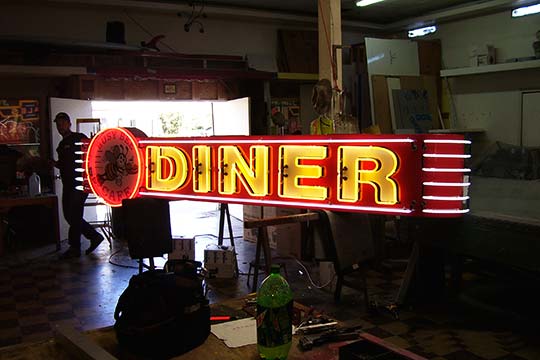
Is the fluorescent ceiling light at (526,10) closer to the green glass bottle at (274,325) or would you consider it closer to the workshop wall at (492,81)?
the workshop wall at (492,81)

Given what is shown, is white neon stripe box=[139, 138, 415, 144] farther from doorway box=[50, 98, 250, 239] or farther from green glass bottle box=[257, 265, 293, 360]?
doorway box=[50, 98, 250, 239]

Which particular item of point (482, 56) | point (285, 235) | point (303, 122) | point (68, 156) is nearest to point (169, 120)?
point (303, 122)

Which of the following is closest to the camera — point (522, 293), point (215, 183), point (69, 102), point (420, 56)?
point (215, 183)

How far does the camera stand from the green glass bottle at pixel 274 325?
197cm

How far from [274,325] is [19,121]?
802 cm

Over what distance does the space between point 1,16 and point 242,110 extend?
13.4 feet

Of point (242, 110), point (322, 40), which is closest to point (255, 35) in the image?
point (242, 110)

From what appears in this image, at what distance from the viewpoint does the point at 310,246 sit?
5.00 meters

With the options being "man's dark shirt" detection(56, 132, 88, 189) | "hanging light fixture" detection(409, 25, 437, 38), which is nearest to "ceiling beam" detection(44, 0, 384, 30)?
"hanging light fixture" detection(409, 25, 437, 38)

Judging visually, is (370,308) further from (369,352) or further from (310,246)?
(369,352)

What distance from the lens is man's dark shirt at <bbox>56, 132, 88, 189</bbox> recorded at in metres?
7.12

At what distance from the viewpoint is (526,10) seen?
8.69m

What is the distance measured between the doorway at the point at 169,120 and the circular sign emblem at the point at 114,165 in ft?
16.8

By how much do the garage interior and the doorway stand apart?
4 centimetres
